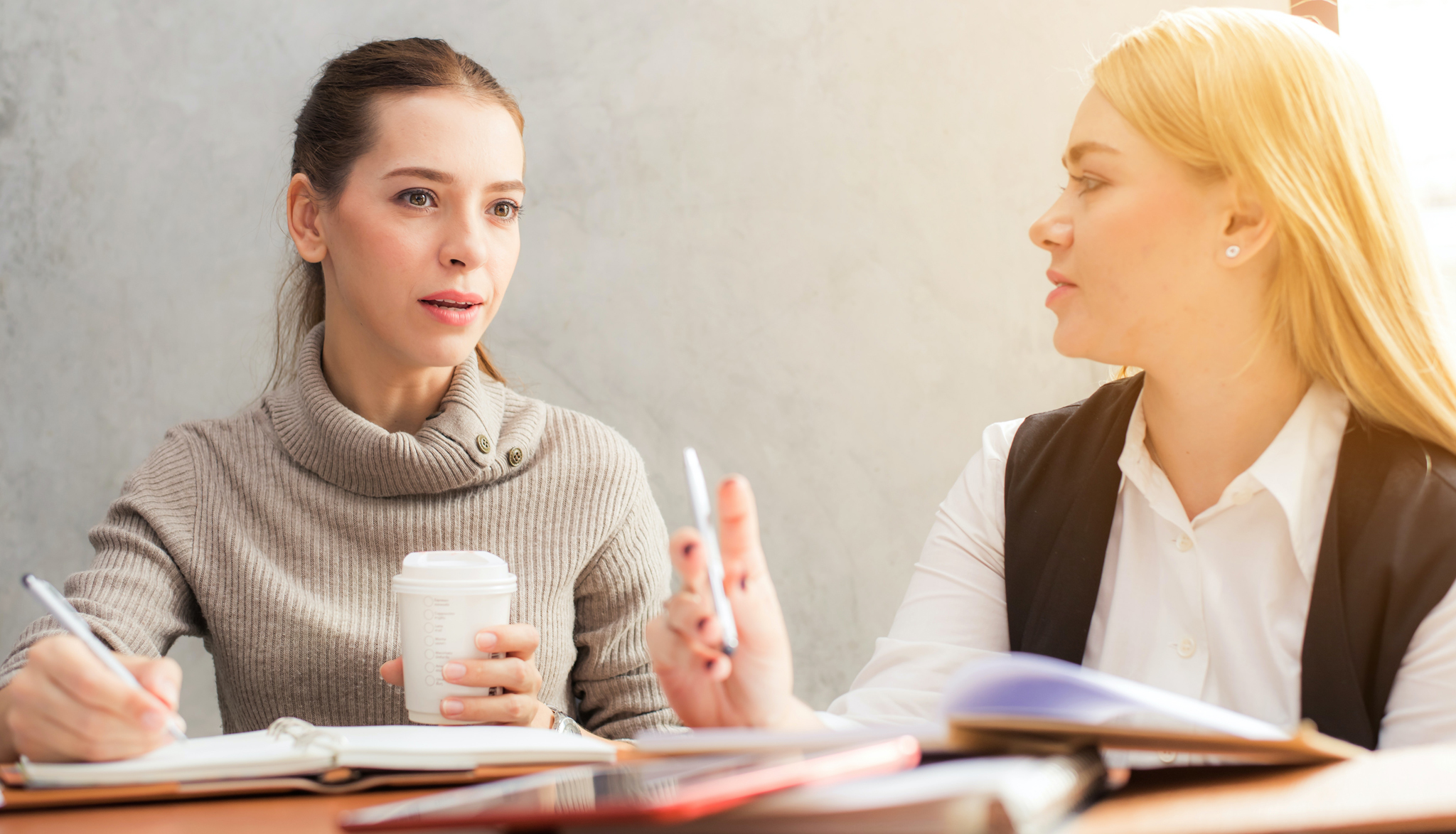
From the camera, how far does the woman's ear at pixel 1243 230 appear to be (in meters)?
1.12

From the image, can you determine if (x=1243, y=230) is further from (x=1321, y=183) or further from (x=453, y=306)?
(x=453, y=306)

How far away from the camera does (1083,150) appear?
3.91 feet

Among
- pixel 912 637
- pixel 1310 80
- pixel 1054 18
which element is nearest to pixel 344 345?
pixel 912 637

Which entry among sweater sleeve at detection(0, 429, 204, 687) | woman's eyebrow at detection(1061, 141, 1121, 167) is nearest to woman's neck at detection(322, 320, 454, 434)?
sweater sleeve at detection(0, 429, 204, 687)

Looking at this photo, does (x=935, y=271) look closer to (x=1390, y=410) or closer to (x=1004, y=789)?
(x=1390, y=410)

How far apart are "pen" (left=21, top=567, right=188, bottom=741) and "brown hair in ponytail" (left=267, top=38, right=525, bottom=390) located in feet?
2.57

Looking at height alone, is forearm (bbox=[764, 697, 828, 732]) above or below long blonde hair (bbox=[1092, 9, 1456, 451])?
below

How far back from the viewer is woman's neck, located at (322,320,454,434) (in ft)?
4.74

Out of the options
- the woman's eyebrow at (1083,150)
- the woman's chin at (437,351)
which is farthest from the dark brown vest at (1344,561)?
the woman's chin at (437,351)

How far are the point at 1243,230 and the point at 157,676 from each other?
3.70 ft

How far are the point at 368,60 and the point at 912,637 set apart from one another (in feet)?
3.47

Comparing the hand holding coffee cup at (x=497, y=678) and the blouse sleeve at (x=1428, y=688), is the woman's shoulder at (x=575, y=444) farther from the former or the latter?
the blouse sleeve at (x=1428, y=688)

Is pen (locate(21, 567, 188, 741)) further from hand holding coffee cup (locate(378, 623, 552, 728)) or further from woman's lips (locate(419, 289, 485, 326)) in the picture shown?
woman's lips (locate(419, 289, 485, 326))

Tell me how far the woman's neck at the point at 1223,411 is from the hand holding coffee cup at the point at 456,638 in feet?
2.50
